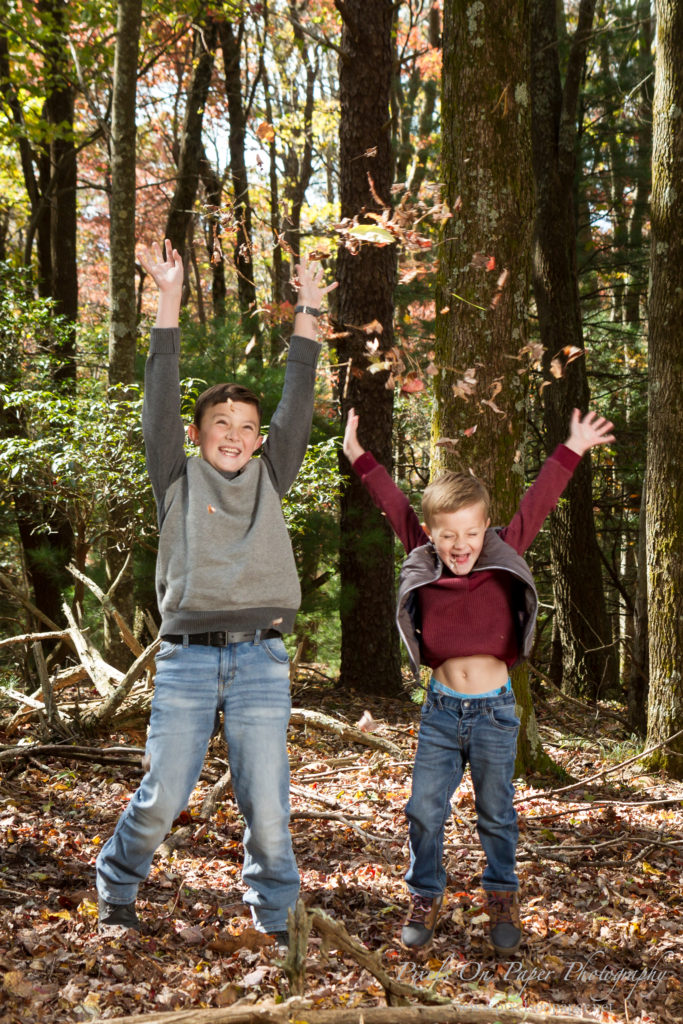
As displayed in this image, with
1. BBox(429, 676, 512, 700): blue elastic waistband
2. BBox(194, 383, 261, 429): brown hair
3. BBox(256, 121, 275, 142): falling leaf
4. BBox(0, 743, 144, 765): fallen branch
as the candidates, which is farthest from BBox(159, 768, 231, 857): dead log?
BBox(256, 121, 275, 142): falling leaf

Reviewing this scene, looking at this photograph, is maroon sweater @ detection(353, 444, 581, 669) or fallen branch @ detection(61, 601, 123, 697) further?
fallen branch @ detection(61, 601, 123, 697)

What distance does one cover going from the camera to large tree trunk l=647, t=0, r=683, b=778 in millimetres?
5480

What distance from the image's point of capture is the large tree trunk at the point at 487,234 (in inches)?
182

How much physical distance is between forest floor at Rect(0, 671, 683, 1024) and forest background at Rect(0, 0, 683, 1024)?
575 mm

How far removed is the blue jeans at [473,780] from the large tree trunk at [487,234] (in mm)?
1680

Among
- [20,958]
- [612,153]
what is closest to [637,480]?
[612,153]

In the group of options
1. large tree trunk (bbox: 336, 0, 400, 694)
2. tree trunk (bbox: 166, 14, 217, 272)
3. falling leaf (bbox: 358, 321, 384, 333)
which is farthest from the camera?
tree trunk (bbox: 166, 14, 217, 272)

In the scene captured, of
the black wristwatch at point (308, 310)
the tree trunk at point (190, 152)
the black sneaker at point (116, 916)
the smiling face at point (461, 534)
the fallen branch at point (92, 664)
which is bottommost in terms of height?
the black sneaker at point (116, 916)

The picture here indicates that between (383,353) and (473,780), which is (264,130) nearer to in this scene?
(383,353)

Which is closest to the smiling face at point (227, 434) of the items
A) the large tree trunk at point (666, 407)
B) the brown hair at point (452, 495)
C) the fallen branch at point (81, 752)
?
the brown hair at point (452, 495)

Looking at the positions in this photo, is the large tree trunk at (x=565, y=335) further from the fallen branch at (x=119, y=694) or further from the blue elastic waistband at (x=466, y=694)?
the blue elastic waistband at (x=466, y=694)

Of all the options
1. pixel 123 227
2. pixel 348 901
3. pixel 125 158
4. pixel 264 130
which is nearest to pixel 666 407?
pixel 348 901

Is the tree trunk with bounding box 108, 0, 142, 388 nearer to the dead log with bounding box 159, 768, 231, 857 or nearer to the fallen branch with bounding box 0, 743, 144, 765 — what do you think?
the fallen branch with bounding box 0, 743, 144, 765

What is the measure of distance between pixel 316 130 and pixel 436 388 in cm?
1595
